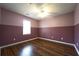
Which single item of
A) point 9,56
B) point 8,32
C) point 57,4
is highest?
point 57,4

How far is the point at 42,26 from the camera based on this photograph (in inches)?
45.1

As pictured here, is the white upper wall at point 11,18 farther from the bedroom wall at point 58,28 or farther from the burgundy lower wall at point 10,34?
the bedroom wall at point 58,28

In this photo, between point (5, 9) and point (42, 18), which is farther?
point (42, 18)

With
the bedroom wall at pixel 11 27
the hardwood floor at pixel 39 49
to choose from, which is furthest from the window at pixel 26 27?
the hardwood floor at pixel 39 49

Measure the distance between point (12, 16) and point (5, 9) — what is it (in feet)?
0.45

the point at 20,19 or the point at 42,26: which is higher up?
the point at 20,19

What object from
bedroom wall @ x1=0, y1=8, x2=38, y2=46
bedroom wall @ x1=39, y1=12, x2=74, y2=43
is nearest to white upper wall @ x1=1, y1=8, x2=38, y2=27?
bedroom wall @ x1=0, y1=8, x2=38, y2=46

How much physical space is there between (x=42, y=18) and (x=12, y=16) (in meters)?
0.48

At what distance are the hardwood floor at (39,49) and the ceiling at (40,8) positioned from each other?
471mm

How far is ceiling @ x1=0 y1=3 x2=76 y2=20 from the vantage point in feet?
3.29

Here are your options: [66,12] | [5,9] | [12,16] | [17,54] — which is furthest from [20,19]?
[66,12]

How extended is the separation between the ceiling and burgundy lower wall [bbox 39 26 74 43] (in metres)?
0.25

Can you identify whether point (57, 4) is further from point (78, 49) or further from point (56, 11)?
point (78, 49)

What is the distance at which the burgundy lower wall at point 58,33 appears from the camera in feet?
3.40
